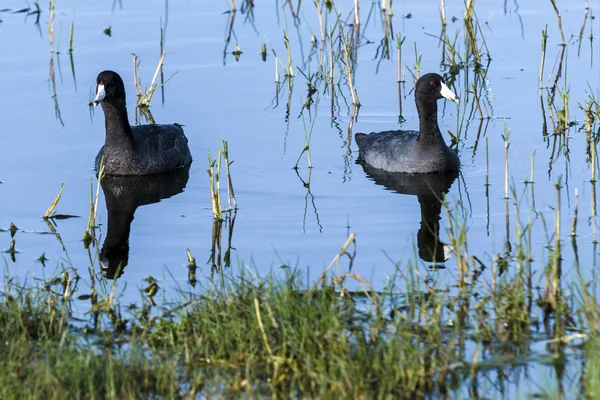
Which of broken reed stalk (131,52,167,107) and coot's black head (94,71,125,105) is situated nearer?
coot's black head (94,71,125,105)

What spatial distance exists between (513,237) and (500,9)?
302 inches

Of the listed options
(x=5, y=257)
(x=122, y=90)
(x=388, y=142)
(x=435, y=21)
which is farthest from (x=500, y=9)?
(x=5, y=257)

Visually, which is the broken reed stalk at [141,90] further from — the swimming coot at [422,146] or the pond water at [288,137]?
the swimming coot at [422,146]

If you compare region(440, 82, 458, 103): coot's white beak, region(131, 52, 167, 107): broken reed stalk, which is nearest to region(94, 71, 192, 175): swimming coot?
region(131, 52, 167, 107): broken reed stalk

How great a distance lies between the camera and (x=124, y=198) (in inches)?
395

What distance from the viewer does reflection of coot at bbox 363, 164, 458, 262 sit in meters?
9.05

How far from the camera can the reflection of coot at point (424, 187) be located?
9.05 metres

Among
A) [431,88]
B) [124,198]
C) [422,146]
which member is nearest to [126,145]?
[124,198]

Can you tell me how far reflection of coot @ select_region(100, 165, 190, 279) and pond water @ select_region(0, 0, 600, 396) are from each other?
62 millimetres

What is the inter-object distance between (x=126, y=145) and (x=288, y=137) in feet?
5.59

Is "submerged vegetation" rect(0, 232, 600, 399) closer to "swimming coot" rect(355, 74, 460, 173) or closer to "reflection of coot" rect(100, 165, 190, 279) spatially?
"reflection of coot" rect(100, 165, 190, 279)

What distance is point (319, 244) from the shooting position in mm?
8367

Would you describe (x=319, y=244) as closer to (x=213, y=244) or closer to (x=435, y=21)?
(x=213, y=244)

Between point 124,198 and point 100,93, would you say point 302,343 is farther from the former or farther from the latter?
point 100,93
